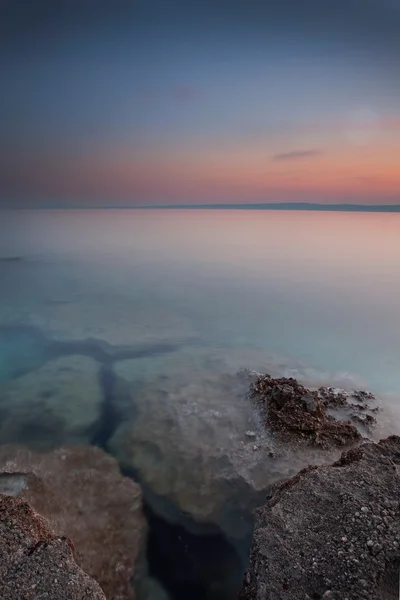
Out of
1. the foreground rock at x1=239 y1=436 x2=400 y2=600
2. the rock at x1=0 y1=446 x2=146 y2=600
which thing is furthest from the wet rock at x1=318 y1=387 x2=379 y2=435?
the rock at x1=0 y1=446 x2=146 y2=600

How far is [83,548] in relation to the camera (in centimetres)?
593

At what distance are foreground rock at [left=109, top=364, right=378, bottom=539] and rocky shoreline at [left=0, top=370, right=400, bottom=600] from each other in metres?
0.02

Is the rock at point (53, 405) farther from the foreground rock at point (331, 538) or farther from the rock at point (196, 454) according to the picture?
the foreground rock at point (331, 538)

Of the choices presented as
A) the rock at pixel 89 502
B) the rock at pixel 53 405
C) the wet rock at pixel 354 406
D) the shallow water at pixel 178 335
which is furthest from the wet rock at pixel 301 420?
the rock at pixel 53 405

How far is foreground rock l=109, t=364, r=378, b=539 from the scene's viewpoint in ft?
22.8

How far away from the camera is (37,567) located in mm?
4516

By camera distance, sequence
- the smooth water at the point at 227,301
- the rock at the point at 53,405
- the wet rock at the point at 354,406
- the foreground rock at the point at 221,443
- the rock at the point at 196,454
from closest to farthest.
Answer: the rock at the point at 196,454 → the foreground rock at the point at 221,443 → the rock at the point at 53,405 → the wet rock at the point at 354,406 → the smooth water at the point at 227,301

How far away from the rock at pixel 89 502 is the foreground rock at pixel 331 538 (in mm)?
1944

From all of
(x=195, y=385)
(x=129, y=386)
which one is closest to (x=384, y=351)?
(x=195, y=385)

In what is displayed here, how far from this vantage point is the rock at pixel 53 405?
8.71 metres

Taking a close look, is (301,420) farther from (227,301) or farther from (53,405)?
(227,301)

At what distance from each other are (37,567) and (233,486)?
145 inches

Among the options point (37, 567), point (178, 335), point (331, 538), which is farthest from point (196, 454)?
point (178, 335)

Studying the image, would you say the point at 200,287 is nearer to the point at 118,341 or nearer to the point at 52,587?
the point at 118,341
